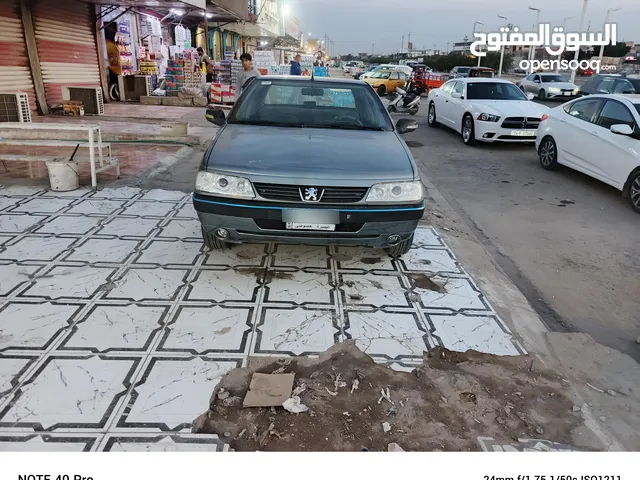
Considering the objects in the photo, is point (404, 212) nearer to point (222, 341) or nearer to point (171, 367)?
point (222, 341)

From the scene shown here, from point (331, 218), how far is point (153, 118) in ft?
34.0

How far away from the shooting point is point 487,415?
→ 2.62 metres

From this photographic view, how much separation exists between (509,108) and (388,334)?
→ 9.45m

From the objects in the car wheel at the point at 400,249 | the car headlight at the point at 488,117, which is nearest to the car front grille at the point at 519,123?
the car headlight at the point at 488,117

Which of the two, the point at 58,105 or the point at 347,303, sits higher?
the point at 58,105

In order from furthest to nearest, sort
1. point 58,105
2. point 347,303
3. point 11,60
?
1. point 58,105
2. point 11,60
3. point 347,303

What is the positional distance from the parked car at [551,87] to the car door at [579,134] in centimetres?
1731

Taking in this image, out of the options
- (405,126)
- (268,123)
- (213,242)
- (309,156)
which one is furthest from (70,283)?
(405,126)

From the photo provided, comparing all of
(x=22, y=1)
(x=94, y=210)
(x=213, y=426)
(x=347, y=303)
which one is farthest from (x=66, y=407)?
(x=22, y=1)

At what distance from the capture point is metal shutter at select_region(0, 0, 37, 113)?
1025 cm

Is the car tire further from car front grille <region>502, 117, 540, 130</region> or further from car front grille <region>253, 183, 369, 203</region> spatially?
car front grille <region>253, 183, 369, 203</region>

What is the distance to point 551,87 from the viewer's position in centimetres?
2383

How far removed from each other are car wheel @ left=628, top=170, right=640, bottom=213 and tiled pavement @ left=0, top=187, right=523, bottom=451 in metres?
3.54

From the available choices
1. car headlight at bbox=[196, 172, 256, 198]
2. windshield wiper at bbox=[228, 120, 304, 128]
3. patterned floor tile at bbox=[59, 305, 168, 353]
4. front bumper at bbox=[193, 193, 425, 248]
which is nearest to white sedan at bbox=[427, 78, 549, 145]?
windshield wiper at bbox=[228, 120, 304, 128]
